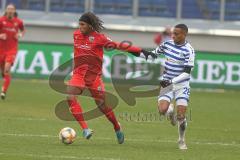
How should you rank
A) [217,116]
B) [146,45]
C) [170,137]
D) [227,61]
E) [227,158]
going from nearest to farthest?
[227,158]
[170,137]
[217,116]
[227,61]
[146,45]

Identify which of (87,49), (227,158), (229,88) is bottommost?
(229,88)

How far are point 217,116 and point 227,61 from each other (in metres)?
8.65

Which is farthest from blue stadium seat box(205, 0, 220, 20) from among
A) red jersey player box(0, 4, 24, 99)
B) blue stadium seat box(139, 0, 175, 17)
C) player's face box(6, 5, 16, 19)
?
player's face box(6, 5, 16, 19)

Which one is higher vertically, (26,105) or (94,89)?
(94,89)

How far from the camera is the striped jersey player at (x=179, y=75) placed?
13.9m

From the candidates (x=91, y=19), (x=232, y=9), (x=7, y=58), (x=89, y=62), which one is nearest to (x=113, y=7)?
Result: (x=232, y=9)

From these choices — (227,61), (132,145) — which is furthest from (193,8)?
(132,145)

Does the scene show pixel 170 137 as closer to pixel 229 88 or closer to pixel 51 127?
pixel 51 127

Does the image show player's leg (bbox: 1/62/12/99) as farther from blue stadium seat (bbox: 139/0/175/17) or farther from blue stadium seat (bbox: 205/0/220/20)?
blue stadium seat (bbox: 205/0/220/20)

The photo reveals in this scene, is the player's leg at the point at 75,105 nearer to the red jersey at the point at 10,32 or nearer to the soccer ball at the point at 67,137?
the soccer ball at the point at 67,137

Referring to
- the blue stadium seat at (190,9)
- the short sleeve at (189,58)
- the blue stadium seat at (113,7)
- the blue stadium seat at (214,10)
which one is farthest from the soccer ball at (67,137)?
the blue stadium seat at (214,10)

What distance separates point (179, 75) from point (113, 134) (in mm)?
2702

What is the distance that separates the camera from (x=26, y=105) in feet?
71.2

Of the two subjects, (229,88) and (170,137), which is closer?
(170,137)
